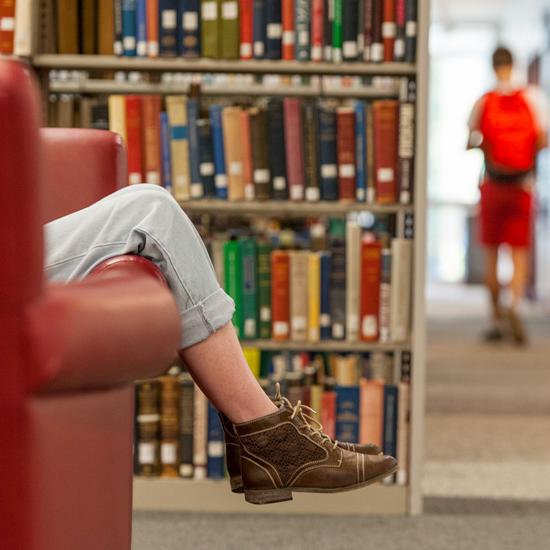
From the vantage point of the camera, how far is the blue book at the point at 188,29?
247 centimetres

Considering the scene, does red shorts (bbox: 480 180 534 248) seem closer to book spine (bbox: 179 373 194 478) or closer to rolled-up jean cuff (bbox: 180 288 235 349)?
book spine (bbox: 179 373 194 478)

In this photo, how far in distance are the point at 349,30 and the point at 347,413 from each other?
919mm

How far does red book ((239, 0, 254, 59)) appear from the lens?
248 cm

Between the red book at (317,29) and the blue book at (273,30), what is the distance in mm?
78

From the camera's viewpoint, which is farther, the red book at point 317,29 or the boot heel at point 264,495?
the red book at point 317,29

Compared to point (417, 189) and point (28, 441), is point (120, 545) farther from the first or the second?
point (417, 189)

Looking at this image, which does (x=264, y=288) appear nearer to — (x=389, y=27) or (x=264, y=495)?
(x=389, y=27)

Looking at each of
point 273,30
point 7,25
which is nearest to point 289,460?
point 273,30

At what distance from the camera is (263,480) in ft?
5.41

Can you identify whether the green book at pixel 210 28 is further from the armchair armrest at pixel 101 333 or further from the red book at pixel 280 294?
the armchair armrest at pixel 101 333

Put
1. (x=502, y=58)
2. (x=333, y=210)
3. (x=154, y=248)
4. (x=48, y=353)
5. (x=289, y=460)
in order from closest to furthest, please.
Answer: (x=48, y=353) < (x=154, y=248) < (x=289, y=460) < (x=333, y=210) < (x=502, y=58)

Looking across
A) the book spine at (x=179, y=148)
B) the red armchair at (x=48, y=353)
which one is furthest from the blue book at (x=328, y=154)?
the red armchair at (x=48, y=353)

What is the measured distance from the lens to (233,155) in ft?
8.21

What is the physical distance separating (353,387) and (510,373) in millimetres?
2595
